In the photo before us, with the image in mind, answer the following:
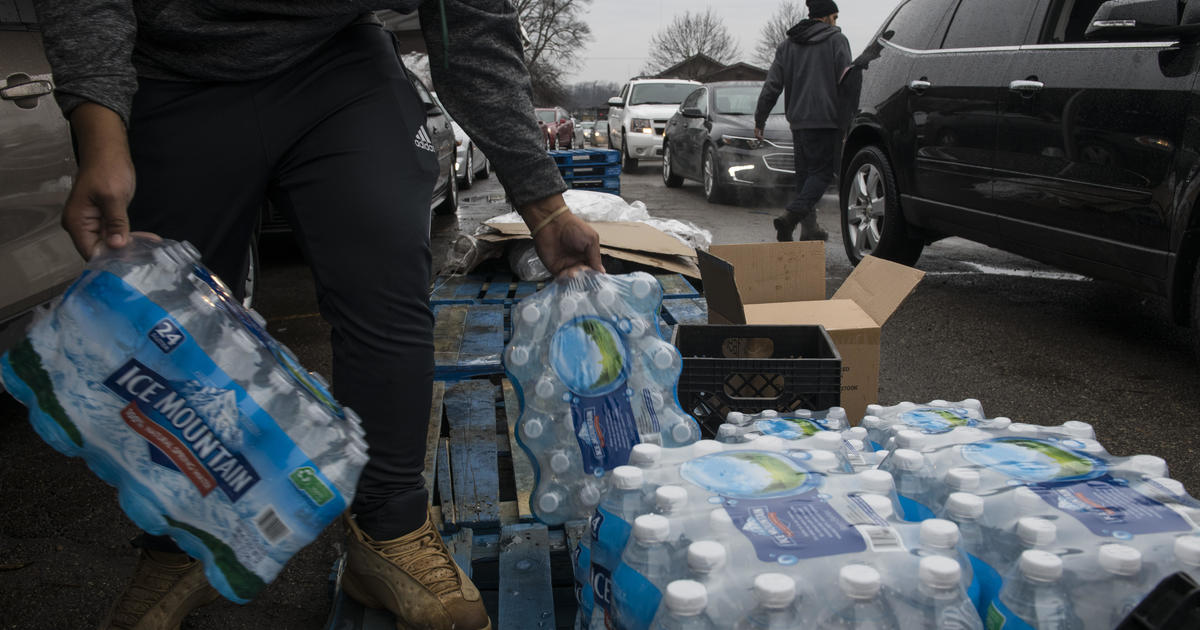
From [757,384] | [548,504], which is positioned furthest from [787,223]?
[548,504]

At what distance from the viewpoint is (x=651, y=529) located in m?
1.23

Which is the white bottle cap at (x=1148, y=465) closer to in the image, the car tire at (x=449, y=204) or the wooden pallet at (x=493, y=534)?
the wooden pallet at (x=493, y=534)

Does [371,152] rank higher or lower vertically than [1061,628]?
higher

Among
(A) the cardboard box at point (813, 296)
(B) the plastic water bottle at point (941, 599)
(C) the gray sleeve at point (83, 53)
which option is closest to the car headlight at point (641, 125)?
(A) the cardboard box at point (813, 296)

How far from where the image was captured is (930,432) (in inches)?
72.9

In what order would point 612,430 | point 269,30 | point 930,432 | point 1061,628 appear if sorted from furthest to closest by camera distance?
point 612,430 → point 930,432 → point 269,30 → point 1061,628

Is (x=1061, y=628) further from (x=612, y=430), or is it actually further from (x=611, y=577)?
(x=612, y=430)

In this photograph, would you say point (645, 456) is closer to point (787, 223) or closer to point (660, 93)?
point (787, 223)

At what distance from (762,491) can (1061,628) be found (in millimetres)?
444

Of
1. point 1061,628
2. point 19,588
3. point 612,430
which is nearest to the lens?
point 1061,628

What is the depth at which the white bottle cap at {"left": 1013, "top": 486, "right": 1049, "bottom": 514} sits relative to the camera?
130cm

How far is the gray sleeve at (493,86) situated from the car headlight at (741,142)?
323 inches

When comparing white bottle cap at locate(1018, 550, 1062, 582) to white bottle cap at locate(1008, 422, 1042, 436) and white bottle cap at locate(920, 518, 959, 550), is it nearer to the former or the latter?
white bottle cap at locate(920, 518, 959, 550)

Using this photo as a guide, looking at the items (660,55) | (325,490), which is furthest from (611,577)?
(660,55)
